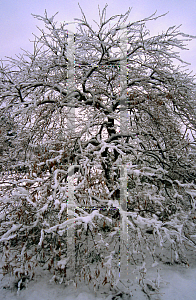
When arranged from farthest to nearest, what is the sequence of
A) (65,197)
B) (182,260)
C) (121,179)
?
(182,260), (121,179), (65,197)

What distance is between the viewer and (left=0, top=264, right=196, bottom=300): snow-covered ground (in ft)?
9.70

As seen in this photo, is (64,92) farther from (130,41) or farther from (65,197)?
(65,197)

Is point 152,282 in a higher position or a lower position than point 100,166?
lower

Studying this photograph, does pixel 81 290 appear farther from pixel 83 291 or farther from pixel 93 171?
pixel 93 171

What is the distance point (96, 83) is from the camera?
19.1 ft

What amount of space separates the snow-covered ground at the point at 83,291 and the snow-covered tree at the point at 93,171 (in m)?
0.16

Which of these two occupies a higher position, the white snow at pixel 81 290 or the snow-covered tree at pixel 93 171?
the snow-covered tree at pixel 93 171

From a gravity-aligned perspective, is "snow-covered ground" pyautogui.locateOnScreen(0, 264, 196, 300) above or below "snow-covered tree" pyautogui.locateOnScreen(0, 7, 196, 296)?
below

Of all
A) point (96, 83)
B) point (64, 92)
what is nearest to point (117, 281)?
point (64, 92)

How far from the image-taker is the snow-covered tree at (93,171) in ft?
10.4

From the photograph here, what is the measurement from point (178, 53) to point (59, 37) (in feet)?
8.99

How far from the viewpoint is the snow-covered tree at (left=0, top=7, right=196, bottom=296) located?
10.4 ft

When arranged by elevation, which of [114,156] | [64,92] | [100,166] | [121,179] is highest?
[64,92]

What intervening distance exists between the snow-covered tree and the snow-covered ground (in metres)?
0.16
